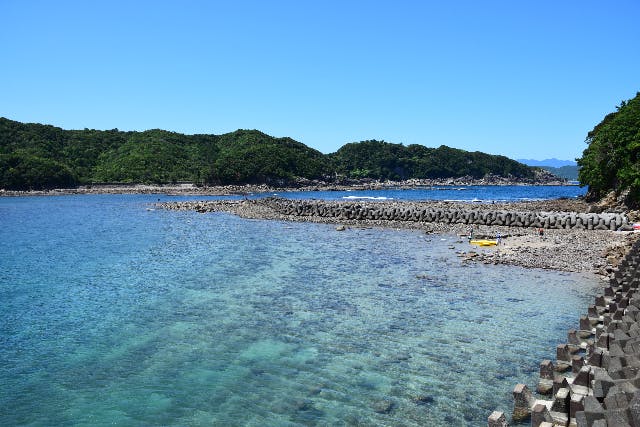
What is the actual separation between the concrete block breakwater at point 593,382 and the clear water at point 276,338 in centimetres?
79

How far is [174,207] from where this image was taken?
2842 inches

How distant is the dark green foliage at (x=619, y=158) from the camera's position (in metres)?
39.3

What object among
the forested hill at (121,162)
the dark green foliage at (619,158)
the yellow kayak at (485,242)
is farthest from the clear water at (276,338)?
the forested hill at (121,162)

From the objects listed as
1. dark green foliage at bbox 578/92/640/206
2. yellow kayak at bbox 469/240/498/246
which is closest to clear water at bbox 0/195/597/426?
yellow kayak at bbox 469/240/498/246

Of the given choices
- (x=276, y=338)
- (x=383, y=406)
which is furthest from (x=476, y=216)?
(x=383, y=406)

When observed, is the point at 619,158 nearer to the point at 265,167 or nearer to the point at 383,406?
the point at 383,406

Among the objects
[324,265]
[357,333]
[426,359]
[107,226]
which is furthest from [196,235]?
[426,359]

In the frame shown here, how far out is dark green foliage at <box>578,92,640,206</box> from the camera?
1546 inches

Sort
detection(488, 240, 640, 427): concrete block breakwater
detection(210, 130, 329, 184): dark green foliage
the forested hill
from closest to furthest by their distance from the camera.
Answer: detection(488, 240, 640, 427): concrete block breakwater < the forested hill < detection(210, 130, 329, 184): dark green foliage

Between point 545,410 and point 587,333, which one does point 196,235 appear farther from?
point 545,410

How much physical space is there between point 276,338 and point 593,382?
25.6 ft

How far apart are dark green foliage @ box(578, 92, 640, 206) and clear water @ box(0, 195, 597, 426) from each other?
23208 mm

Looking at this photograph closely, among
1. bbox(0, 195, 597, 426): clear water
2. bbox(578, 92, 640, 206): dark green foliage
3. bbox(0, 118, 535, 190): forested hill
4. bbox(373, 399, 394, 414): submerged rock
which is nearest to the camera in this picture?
bbox(373, 399, 394, 414): submerged rock

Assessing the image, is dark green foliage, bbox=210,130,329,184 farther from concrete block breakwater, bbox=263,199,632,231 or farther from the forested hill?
concrete block breakwater, bbox=263,199,632,231
